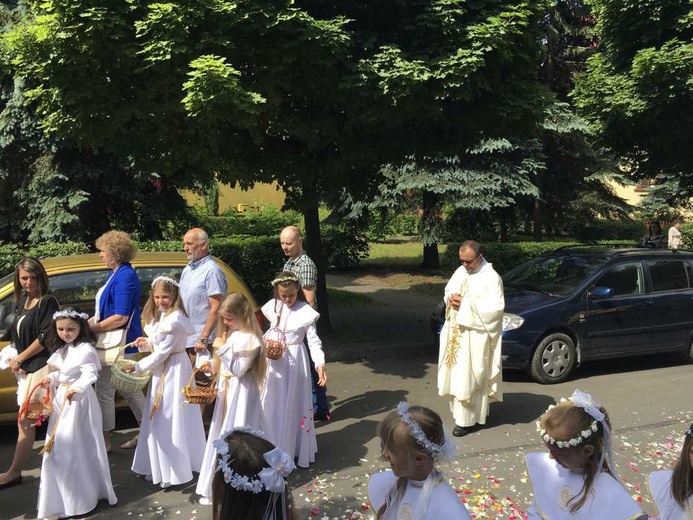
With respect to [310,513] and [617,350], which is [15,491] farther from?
[617,350]

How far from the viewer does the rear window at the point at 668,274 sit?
27.7ft

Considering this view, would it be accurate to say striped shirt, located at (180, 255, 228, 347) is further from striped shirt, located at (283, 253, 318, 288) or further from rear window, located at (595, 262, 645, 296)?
rear window, located at (595, 262, 645, 296)

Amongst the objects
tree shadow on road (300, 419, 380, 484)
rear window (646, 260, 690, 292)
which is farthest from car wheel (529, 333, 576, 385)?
tree shadow on road (300, 419, 380, 484)

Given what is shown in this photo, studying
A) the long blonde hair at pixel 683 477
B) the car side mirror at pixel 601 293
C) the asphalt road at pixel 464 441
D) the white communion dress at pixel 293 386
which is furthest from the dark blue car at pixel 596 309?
the long blonde hair at pixel 683 477

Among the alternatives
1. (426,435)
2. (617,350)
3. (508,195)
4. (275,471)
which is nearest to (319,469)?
(426,435)

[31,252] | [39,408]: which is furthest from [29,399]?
[31,252]

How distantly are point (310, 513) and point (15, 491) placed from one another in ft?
7.60

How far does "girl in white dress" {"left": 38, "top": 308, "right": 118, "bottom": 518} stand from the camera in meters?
4.18

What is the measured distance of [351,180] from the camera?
29.6 ft

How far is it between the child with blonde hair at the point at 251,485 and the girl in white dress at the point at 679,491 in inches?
65.8

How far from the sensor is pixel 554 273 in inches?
342

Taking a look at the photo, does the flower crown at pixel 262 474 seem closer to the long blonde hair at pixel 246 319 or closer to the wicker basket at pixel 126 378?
the long blonde hair at pixel 246 319

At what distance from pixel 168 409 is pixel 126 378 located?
0.41m

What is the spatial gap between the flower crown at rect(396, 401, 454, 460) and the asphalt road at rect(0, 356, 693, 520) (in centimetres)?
94
